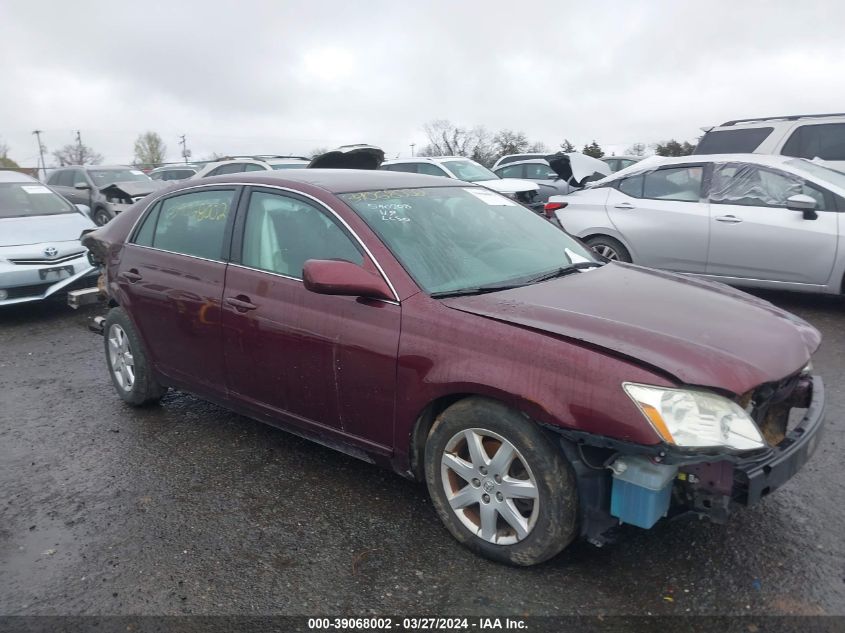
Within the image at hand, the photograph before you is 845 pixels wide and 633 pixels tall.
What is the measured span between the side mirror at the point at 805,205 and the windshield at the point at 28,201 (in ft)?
27.8

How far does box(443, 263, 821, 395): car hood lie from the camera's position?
2.54 m

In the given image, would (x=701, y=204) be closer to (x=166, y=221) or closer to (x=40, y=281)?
(x=166, y=221)

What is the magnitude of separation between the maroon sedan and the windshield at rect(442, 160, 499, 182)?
8.88 m

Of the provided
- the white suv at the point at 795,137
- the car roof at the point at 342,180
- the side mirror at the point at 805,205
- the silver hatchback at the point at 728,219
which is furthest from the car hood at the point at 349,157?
the white suv at the point at 795,137

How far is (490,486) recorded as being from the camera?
284 cm

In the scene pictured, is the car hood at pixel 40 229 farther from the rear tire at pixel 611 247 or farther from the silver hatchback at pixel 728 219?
the rear tire at pixel 611 247

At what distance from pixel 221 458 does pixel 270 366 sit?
83 centimetres

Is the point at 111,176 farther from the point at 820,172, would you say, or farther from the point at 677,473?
the point at 677,473

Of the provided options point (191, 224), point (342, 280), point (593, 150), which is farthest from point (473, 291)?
point (593, 150)

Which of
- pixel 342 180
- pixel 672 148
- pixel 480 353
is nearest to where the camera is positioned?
pixel 480 353

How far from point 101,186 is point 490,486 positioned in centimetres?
1548

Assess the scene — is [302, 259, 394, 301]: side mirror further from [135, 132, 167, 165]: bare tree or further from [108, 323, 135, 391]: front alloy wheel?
[135, 132, 167, 165]: bare tree

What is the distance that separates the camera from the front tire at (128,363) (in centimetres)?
463

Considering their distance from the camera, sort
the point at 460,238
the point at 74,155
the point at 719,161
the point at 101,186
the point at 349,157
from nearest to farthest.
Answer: the point at 460,238
the point at 719,161
the point at 349,157
the point at 101,186
the point at 74,155
